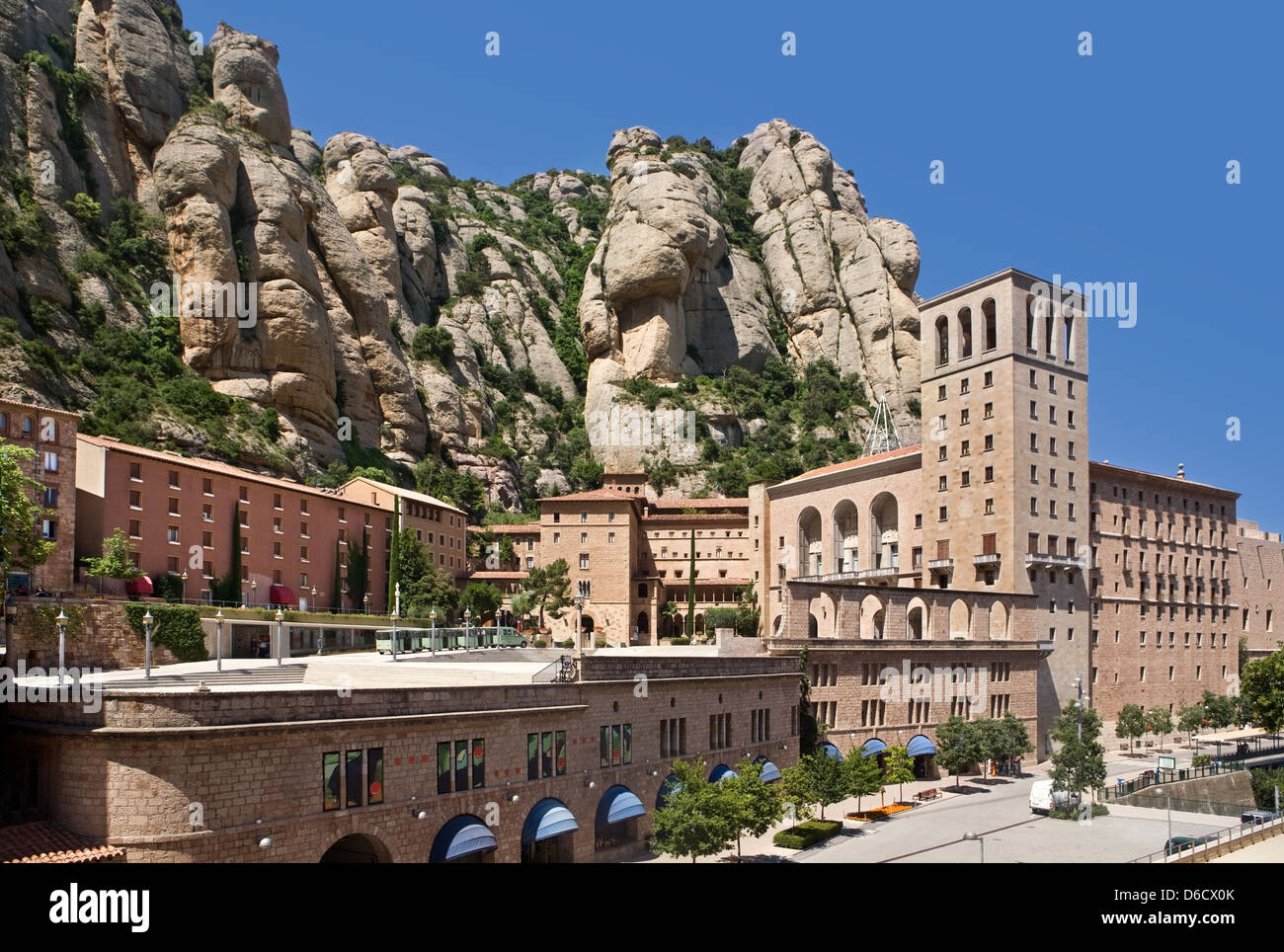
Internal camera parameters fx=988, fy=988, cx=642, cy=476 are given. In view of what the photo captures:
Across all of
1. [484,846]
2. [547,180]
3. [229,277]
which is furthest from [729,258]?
[484,846]

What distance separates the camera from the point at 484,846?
88.0 feet

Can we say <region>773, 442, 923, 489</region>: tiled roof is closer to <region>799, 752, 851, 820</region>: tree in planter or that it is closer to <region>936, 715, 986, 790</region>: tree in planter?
<region>936, 715, 986, 790</region>: tree in planter

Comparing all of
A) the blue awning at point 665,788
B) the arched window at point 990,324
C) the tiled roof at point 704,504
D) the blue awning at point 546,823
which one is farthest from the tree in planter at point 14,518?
the tiled roof at point 704,504

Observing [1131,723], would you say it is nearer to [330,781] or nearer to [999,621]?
[999,621]

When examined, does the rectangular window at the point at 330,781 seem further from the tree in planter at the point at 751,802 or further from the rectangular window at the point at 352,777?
the tree in planter at the point at 751,802

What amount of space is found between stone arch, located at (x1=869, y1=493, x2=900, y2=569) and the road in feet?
85.4

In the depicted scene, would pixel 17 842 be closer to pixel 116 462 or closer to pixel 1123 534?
pixel 116 462

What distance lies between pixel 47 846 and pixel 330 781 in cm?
589

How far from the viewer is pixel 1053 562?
6425cm

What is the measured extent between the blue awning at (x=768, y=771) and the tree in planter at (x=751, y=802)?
20.6ft

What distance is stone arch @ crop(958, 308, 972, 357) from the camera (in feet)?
229

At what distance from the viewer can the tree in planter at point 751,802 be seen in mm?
32094

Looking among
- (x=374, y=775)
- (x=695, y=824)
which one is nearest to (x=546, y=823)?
(x=695, y=824)

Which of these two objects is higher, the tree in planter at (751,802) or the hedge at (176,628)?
the hedge at (176,628)
